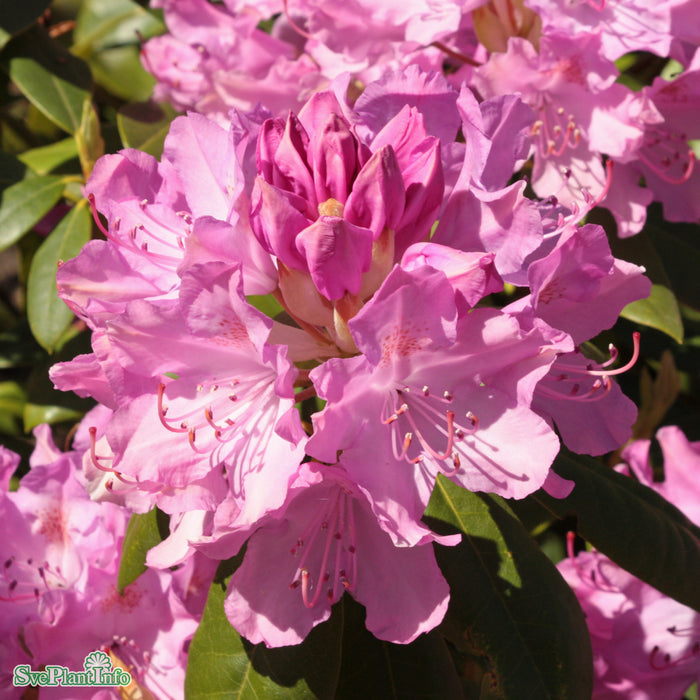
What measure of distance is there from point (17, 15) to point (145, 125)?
36 centimetres

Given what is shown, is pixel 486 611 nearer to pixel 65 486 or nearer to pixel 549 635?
pixel 549 635

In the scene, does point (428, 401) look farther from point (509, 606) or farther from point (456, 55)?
point (456, 55)

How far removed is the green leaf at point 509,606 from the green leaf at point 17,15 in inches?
52.1

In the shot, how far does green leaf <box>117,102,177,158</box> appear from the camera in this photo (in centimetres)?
174

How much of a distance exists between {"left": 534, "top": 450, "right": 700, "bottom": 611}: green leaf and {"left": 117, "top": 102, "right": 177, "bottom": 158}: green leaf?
39.8 inches

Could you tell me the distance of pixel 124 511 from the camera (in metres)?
1.38

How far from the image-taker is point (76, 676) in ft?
4.22

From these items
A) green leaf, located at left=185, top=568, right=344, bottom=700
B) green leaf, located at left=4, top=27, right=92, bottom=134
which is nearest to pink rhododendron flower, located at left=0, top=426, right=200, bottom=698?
green leaf, located at left=185, top=568, right=344, bottom=700

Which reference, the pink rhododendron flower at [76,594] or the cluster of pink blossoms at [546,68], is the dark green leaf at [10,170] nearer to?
the cluster of pink blossoms at [546,68]

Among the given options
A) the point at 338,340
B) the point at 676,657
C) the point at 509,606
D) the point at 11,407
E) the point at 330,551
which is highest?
the point at 338,340

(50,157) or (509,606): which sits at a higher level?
(50,157)

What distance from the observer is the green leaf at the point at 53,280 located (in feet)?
5.17

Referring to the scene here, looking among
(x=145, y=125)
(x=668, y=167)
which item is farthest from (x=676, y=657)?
(x=145, y=125)

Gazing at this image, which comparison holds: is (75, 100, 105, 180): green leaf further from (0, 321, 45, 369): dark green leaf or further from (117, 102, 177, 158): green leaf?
(0, 321, 45, 369): dark green leaf
